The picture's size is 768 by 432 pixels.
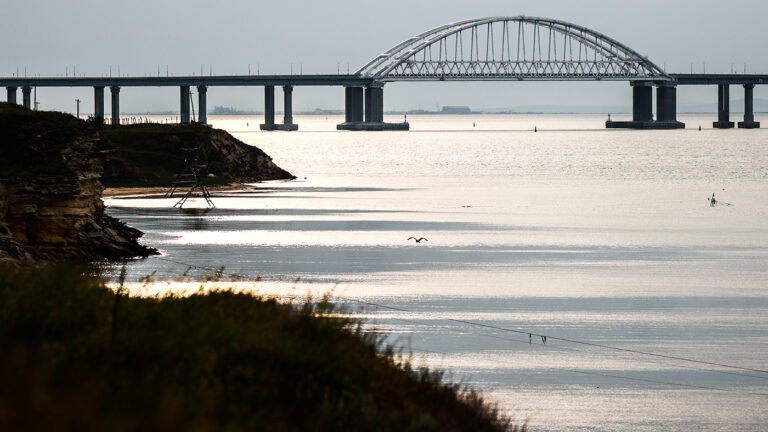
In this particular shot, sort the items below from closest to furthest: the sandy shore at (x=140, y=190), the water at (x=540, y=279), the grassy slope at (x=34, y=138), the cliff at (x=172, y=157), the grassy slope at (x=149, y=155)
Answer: the water at (x=540, y=279) < the grassy slope at (x=34, y=138) < the sandy shore at (x=140, y=190) < the grassy slope at (x=149, y=155) < the cliff at (x=172, y=157)

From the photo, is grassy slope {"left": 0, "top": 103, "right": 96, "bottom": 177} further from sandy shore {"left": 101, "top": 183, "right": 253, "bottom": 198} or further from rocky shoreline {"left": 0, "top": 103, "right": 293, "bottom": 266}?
sandy shore {"left": 101, "top": 183, "right": 253, "bottom": 198}

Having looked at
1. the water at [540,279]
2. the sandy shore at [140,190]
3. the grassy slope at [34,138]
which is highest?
the grassy slope at [34,138]

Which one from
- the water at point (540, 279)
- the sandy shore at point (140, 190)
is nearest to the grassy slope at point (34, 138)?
the water at point (540, 279)

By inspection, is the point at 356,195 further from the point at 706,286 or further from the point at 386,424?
the point at 386,424

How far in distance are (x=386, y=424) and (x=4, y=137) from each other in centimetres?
2687

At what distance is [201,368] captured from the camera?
11.9 meters

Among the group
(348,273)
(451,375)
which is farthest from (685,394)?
(348,273)

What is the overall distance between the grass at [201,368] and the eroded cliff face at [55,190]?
18579 mm

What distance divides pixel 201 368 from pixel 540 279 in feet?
74.3

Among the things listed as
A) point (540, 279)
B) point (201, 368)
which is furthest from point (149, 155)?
point (201, 368)

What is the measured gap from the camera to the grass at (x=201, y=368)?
9.85 m

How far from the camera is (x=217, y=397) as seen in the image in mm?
11352

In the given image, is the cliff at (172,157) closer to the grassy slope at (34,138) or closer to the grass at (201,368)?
the grassy slope at (34,138)

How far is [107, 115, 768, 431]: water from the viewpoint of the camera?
1966 cm
